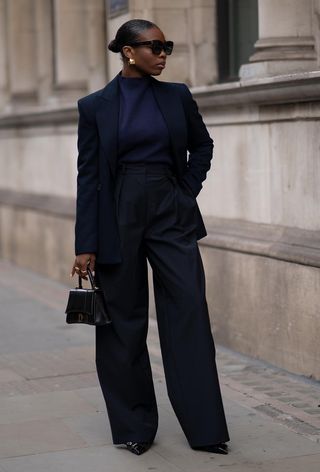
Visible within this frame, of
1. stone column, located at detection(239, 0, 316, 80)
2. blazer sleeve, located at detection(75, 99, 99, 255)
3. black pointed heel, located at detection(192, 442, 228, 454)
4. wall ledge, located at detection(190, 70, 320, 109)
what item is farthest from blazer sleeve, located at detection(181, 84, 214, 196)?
stone column, located at detection(239, 0, 316, 80)

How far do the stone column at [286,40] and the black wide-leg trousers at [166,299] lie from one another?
2.51m

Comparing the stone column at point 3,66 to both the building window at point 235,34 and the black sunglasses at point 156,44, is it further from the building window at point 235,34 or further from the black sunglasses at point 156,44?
the black sunglasses at point 156,44

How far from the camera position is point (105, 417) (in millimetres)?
6340

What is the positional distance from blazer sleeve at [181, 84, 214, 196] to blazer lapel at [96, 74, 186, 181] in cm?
8

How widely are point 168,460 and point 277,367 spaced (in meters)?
2.14

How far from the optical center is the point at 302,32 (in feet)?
25.8

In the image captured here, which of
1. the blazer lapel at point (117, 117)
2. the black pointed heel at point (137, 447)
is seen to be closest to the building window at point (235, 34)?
the blazer lapel at point (117, 117)

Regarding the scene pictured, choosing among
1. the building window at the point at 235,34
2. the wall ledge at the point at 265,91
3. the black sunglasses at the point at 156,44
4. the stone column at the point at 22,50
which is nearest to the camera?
the black sunglasses at the point at 156,44

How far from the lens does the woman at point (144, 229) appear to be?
5504 millimetres

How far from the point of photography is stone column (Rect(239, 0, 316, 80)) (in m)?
7.83

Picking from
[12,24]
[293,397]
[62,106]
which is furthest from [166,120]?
[12,24]

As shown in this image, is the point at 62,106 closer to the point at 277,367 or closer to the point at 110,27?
the point at 110,27

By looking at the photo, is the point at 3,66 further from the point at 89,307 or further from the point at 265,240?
the point at 89,307

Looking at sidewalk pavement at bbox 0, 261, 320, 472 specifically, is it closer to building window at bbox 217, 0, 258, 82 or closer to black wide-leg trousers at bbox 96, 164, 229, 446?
black wide-leg trousers at bbox 96, 164, 229, 446
